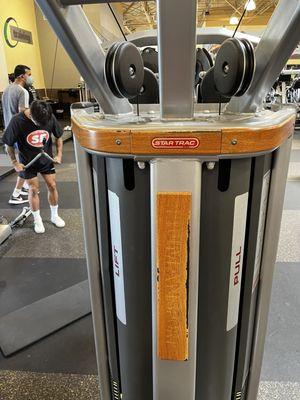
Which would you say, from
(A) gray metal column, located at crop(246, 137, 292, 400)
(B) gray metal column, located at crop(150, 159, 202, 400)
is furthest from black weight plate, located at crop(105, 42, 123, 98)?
(A) gray metal column, located at crop(246, 137, 292, 400)

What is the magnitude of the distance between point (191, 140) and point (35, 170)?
2.69 metres

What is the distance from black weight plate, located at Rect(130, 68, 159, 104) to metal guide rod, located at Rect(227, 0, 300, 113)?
0.37 meters

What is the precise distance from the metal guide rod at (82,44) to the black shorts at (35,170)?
2.37 m

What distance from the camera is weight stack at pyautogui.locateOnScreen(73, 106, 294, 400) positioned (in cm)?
79

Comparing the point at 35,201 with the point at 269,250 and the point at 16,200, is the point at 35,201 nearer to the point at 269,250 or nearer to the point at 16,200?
the point at 16,200

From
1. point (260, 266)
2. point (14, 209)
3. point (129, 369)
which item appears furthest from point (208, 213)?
point (14, 209)

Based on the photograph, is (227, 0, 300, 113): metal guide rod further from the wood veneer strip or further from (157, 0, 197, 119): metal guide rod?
the wood veneer strip

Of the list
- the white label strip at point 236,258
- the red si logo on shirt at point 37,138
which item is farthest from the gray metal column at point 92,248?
the red si logo on shirt at point 37,138

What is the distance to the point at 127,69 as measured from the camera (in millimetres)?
841

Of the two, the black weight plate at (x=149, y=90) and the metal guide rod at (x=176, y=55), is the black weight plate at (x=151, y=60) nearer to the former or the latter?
the black weight plate at (x=149, y=90)

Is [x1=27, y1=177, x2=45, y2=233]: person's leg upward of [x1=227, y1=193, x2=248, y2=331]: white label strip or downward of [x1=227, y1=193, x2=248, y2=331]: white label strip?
downward

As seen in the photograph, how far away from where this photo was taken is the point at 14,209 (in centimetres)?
398

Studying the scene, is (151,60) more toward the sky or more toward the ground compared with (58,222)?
more toward the sky

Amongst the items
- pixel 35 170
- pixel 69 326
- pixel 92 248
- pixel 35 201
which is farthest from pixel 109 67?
pixel 35 201
